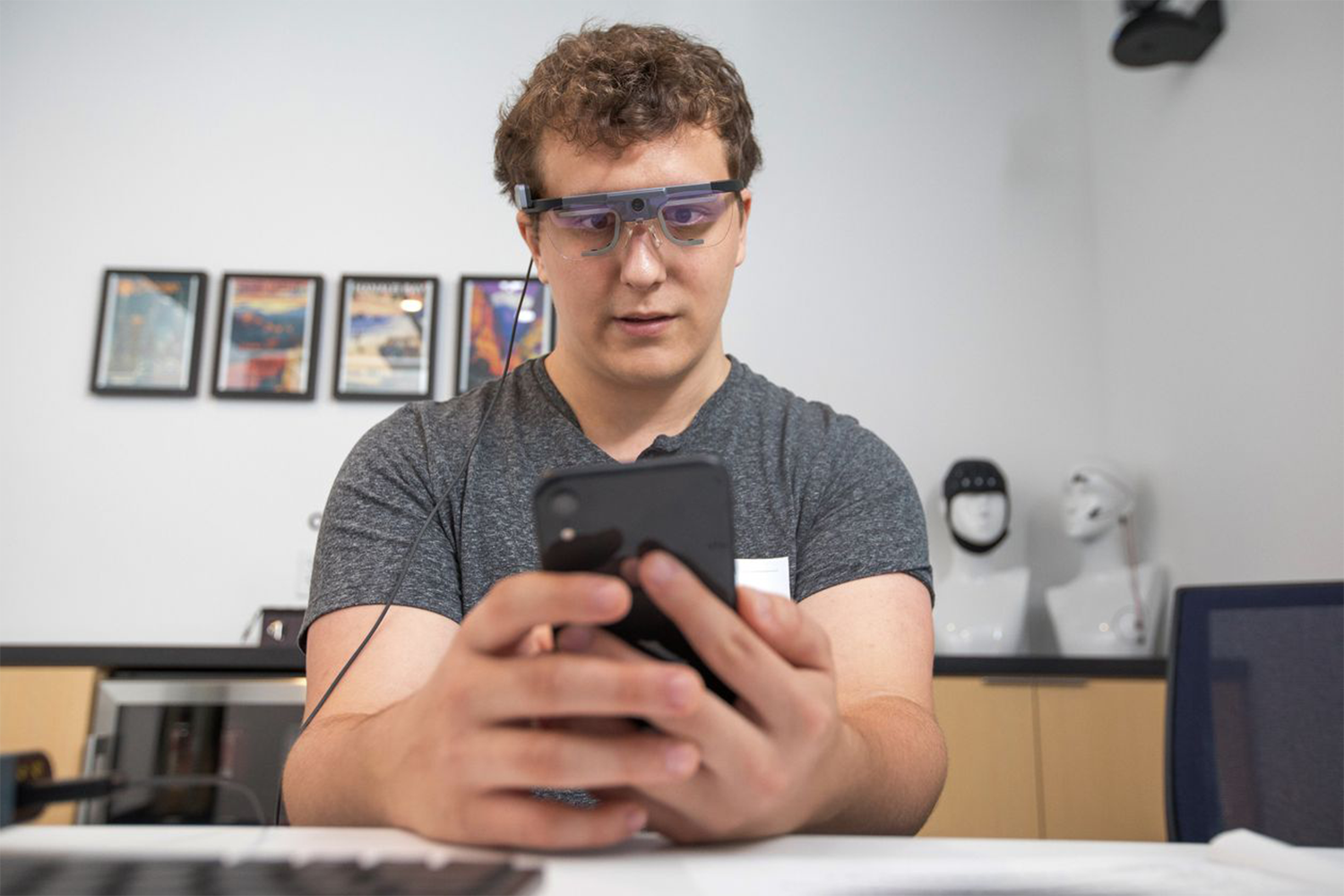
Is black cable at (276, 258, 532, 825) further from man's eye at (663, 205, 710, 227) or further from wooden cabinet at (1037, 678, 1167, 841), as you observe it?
wooden cabinet at (1037, 678, 1167, 841)

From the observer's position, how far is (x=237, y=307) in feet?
9.05

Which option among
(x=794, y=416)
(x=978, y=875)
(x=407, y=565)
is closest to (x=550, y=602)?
(x=978, y=875)

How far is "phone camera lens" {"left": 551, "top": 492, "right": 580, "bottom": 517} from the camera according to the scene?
20.3 inches

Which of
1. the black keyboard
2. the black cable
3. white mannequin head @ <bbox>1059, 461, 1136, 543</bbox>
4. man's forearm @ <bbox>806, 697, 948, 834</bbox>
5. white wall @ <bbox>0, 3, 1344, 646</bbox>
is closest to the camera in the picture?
the black keyboard

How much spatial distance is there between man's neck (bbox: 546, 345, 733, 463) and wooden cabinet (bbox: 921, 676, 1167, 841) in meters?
1.22

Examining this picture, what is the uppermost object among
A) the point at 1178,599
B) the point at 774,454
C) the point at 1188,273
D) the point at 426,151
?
the point at 426,151

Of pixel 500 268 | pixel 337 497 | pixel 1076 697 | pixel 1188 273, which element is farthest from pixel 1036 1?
pixel 337 497

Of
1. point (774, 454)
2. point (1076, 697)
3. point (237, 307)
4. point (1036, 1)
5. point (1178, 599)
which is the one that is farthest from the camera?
point (1036, 1)

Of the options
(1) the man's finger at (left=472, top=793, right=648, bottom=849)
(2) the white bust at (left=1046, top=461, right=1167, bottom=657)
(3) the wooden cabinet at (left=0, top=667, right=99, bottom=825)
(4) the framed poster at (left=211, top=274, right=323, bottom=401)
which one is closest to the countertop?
(3) the wooden cabinet at (left=0, top=667, right=99, bottom=825)

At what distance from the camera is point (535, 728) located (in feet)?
1.89

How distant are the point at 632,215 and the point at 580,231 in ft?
0.23

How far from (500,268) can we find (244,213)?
2.35ft

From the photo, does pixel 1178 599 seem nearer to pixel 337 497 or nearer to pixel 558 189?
pixel 558 189

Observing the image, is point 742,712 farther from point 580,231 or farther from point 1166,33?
point 1166,33
